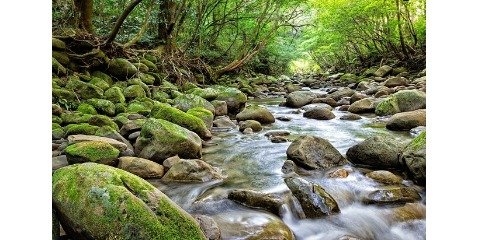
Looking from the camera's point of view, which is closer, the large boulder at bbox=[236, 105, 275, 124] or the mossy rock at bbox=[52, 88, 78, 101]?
the mossy rock at bbox=[52, 88, 78, 101]

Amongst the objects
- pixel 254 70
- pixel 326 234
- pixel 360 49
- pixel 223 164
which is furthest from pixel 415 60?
pixel 326 234

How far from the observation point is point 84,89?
25.6ft

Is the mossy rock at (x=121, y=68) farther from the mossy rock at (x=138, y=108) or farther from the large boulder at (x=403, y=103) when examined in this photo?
the large boulder at (x=403, y=103)

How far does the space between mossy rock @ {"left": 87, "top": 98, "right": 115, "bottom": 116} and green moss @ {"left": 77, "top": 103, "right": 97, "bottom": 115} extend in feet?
0.64

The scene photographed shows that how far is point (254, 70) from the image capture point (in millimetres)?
25266

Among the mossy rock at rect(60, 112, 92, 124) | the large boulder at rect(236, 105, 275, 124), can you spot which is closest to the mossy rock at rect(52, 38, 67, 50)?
the mossy rock at rect(60, 112, 92, 124)

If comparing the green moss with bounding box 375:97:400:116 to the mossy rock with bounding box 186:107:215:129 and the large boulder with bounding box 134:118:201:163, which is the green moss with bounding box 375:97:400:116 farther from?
the large boulder with bounding box 134:118:201:163

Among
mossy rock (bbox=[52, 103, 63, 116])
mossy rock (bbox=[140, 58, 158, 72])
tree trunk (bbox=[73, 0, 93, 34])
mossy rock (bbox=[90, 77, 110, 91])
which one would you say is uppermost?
tree trunk (bbox=[73, 0, 93, 34])

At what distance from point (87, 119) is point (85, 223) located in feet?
13.3

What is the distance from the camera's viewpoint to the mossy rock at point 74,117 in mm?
6020

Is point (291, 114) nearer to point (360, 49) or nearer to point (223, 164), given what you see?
point (223, 164)

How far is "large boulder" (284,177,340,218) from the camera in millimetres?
3318

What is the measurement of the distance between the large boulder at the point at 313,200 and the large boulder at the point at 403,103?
18.9 feet

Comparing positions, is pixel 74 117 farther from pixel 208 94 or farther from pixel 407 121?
pixel 407 121
